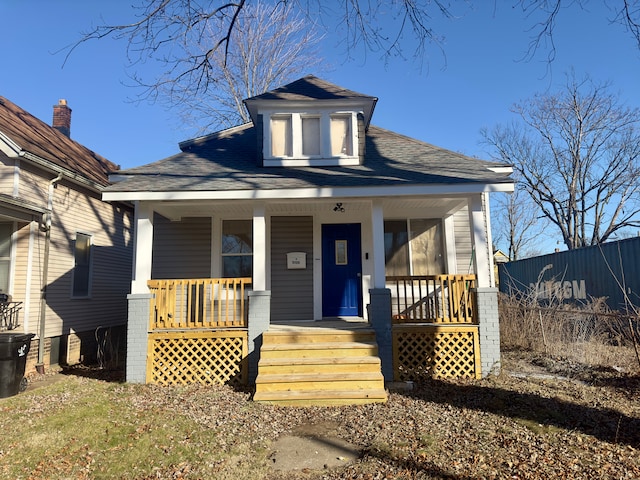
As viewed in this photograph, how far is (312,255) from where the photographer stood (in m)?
9.01

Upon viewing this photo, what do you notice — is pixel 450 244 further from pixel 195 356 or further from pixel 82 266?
pixel 82 266

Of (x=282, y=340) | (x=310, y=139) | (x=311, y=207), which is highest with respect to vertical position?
(x=310, y=139)

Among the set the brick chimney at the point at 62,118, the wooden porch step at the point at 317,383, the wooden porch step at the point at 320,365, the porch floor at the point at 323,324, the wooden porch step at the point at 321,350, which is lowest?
the wooden porch step at the point at 317,383

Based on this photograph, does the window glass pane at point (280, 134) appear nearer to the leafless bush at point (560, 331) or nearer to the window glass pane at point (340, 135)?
the window glass pane at point (340, 135)

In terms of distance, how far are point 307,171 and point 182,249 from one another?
331cm

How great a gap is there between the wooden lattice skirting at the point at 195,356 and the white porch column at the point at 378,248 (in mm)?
2380

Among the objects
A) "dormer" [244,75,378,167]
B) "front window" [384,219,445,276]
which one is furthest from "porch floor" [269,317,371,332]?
"dormer" [244,75,378,167]

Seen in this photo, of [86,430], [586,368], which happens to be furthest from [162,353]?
[586,368]

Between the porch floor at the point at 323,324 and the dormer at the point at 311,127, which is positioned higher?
the dormer at the point at 311,127

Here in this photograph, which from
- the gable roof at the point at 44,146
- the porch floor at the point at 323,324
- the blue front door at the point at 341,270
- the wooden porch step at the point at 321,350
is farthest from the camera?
the blue front door at the point at 341,270

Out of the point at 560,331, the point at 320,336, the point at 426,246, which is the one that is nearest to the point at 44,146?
the point at 320,336

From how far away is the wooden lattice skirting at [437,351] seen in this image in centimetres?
679

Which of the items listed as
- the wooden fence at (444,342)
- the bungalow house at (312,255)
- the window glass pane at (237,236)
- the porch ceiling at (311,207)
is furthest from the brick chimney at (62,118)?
the wooden fence at (444,342)

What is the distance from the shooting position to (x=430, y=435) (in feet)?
14.4
